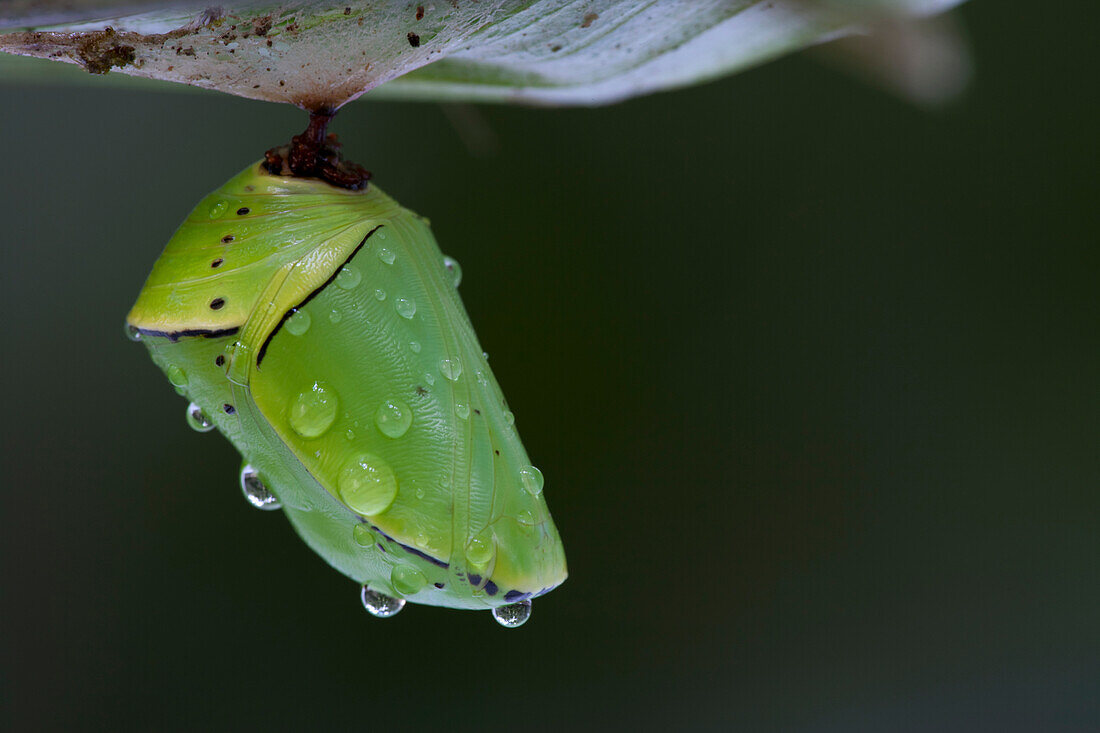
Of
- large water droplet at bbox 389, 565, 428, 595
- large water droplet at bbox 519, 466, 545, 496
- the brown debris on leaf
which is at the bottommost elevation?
large water droplet at bbox 389, 565, 428, 595

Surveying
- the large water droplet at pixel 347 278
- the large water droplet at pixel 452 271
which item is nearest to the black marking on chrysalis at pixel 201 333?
the large water droplet at pixel 347 278

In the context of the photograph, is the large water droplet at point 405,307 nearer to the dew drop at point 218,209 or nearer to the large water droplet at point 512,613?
the dew drop at point 218,209

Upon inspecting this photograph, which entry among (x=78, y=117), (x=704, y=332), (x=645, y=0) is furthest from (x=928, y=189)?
(x=78, y=117)

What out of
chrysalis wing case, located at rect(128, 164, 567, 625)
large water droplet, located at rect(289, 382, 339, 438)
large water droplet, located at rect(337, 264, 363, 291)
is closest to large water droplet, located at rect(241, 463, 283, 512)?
chrysalis wing case, located at rect(128, 164, 567, 625)

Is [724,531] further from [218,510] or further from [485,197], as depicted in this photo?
[218,510]

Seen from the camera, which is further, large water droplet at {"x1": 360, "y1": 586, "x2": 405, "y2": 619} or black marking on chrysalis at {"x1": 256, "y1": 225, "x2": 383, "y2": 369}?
large water droplet at {"x1": 360, "y1": 586, "x2": 405, "y2": 619}

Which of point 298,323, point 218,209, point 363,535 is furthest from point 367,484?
point 218,209

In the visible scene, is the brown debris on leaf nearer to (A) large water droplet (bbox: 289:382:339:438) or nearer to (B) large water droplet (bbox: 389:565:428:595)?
(A) large water droplet (bbox: 289:382:339:438)
